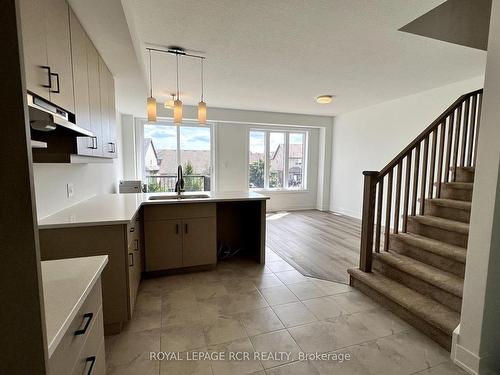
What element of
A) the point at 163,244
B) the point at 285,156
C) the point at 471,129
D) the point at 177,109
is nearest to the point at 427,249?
the point at 471,129

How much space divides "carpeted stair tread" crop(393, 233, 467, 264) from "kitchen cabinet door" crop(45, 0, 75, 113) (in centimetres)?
306

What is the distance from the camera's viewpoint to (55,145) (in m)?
1.70

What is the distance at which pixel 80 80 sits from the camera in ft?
5.93

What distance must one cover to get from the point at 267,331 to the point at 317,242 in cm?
238

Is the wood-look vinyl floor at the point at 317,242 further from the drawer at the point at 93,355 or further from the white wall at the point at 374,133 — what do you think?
the drawer at the point at 93,355

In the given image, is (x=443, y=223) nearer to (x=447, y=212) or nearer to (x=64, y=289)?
(x=447, y=212)

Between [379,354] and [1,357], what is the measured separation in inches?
79.0

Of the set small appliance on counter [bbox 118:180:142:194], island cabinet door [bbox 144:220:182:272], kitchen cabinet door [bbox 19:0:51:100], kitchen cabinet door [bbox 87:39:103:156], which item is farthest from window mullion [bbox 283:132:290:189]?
kitchen cabinet door [bbox 19:0:51:100]

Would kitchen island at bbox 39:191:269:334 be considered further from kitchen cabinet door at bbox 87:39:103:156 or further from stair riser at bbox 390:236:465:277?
stair riser at bbox 390:236:465:277

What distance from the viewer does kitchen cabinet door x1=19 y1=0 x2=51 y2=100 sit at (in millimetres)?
1086

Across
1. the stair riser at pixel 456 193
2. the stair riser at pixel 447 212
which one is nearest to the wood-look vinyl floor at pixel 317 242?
the stair riser at pixel 447 212

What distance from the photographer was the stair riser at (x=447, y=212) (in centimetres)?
254

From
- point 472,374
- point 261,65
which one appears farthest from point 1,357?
point 261,65

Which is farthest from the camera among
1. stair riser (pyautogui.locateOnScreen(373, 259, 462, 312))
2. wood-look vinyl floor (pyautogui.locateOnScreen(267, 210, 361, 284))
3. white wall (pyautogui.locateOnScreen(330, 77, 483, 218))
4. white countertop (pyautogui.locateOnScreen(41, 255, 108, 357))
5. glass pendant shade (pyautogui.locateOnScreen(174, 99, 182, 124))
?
white wall (pyautogui.locateOnScreen(330, 77, 483, 218))
